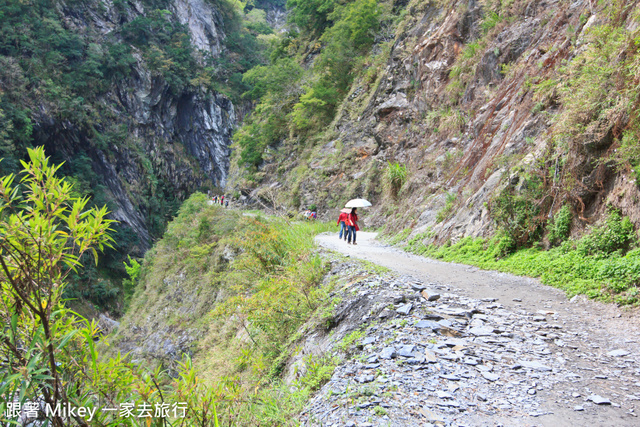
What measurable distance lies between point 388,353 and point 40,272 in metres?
2.77

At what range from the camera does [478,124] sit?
1184 centimetres

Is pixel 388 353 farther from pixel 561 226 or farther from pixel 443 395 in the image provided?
pixel 561 226

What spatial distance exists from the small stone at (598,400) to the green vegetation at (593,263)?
7.21ft

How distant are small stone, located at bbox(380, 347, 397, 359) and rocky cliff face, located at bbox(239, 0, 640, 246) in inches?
161

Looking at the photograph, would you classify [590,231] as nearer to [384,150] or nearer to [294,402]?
[294,402]

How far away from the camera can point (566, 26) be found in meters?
9.59

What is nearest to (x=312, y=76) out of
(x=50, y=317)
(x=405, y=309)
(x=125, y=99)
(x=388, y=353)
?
(x=405, y=309)

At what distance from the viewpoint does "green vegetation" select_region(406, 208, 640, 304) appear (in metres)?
4.30

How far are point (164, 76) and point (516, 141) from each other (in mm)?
48355

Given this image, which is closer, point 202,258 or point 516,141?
point 516,141

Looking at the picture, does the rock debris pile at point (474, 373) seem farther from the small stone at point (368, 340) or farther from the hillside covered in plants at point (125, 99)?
the hillside covered in plants at point (125, 99)

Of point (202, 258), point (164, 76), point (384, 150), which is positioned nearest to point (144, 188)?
point (164, 76)

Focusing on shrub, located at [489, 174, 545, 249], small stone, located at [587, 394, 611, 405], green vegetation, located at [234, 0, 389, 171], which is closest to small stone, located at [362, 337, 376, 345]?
small stone, located at [587, 394, 611, 405]

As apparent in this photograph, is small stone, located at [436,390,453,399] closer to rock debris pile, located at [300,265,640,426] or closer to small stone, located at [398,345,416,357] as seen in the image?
rock debris pile, located at [300,265,640,426]
